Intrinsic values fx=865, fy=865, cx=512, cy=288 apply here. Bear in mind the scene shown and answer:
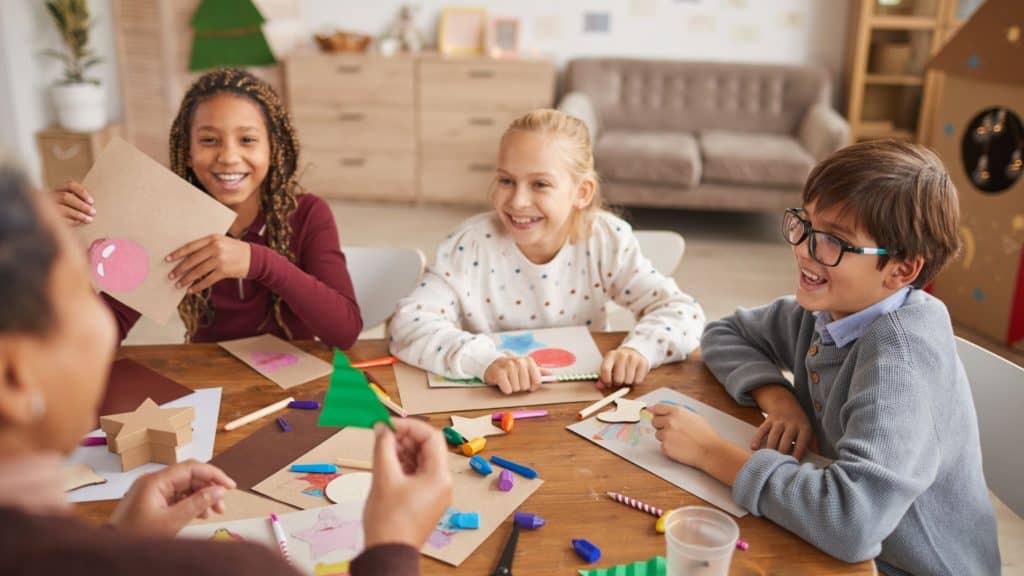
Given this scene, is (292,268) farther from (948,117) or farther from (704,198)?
(704,198)

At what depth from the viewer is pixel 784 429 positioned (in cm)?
121

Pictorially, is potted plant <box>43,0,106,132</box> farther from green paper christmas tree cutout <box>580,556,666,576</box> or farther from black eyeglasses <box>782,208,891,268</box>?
green paper christmas tree cutout <box>580,556,666,576</box>

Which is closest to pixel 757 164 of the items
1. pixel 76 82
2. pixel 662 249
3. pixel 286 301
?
pixel 662 249

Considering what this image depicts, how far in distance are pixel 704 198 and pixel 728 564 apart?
3.78 metres

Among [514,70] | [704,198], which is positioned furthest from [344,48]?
[704,198]

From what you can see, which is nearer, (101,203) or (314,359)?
(101,203)

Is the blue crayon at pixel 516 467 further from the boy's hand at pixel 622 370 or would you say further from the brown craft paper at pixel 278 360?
the brown craft paper at pixel 278 360

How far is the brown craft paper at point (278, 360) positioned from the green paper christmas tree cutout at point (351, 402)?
580mm

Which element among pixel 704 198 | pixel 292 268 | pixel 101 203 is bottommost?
pixel 704 198

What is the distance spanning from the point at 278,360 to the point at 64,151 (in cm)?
379

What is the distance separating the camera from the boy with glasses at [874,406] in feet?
3.29

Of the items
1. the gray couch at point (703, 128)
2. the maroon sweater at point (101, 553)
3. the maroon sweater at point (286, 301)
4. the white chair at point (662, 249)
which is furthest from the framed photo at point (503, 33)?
the maroon sweater at point (101, 553)

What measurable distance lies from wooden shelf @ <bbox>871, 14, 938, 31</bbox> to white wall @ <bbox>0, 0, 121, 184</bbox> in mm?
4319

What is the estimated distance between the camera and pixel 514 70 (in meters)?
4.91
